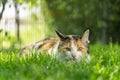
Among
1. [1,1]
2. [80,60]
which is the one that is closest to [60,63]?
[80,60]

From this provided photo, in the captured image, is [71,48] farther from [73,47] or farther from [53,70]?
[53,70]

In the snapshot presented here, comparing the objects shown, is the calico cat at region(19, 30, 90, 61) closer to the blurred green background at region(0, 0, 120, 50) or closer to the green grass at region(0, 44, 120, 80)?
the green grass at region(0, 44, 120, 80)

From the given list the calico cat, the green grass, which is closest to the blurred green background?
the calico cat

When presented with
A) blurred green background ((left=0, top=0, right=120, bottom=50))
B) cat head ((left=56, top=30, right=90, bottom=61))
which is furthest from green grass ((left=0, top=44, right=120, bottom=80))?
blurred green background ((left=0, top=0, right=120, bottom=50))

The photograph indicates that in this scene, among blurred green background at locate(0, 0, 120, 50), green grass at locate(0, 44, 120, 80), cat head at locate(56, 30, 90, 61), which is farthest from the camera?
blurred green background at locate(0, 0, 120, 50)

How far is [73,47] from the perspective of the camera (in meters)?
7.33

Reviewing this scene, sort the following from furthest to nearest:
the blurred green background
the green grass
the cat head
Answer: the blurred green background < the cat head < the green grass

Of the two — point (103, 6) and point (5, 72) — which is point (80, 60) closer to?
point (5, 72)

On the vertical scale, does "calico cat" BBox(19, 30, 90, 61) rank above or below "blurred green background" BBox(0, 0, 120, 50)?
above

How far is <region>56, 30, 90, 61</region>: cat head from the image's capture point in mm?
7219

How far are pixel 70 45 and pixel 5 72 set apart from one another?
1.95m

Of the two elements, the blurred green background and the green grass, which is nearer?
the green grass

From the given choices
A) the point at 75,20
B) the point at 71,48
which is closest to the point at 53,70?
the point at 71,48

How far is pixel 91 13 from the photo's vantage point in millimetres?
20078
